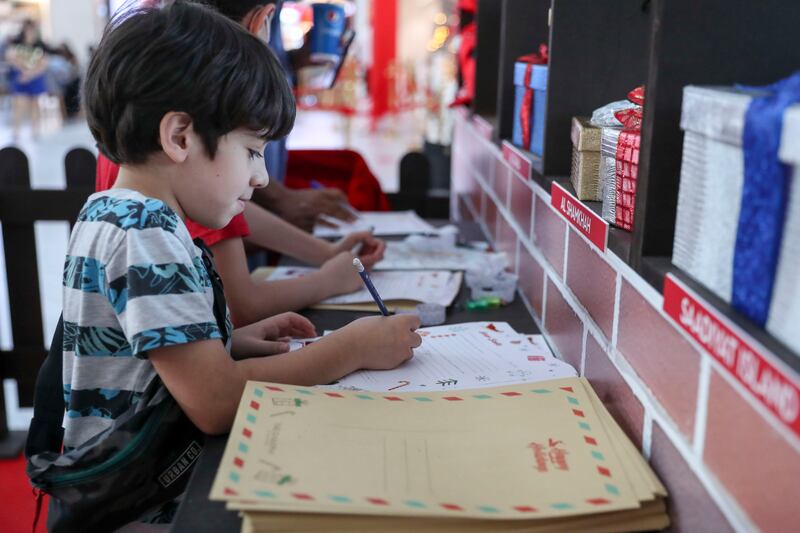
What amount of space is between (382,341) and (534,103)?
747 mm

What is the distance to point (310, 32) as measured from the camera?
2670mm

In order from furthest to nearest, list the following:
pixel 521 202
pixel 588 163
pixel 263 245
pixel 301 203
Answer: pixel 301 203, pixel 263 245, pixel 521 202, pixel 588 163

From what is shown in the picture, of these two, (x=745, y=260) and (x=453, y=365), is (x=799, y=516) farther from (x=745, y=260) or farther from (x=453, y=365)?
(x=453, y=365)

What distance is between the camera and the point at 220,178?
1064 mm

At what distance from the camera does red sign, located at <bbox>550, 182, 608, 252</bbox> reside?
1030 mm

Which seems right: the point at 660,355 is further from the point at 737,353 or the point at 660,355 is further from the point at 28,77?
the point at 28,77

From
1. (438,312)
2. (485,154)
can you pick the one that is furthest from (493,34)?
(438,312)

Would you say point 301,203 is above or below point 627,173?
below

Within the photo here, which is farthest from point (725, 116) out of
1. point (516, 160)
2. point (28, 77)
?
point (28, 77)

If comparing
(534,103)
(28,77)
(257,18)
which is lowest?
(28,77)

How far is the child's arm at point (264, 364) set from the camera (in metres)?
0.94

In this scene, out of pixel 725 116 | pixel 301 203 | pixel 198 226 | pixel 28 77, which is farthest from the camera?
pixel 28 77

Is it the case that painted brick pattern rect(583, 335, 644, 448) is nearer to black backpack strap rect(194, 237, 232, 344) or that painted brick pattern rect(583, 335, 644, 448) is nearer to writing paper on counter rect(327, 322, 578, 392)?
writing paper on counter rect(327, 322, 578, 392)

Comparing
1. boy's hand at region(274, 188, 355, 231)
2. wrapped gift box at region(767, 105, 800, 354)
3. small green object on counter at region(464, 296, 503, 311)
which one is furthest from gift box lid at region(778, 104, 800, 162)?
boy's hand at region(274, 188, 355, 231)
